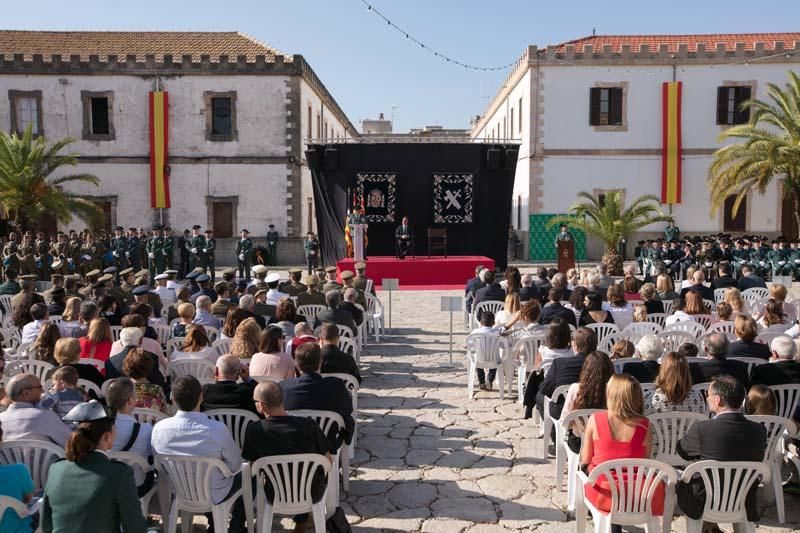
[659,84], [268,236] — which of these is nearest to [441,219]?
[268,236]

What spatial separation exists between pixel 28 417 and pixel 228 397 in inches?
43.0

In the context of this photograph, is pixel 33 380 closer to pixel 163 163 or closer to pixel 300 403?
pixel 300 403

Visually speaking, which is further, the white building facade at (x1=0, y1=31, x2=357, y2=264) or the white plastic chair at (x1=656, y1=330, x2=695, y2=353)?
the white building facade at (x1=0, y1=31, x2=357, y2=264)

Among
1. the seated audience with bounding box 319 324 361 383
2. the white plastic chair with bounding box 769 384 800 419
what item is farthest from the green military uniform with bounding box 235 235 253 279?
the white plastic chair with bounding box 769 384 800 419

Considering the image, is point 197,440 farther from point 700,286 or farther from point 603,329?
point 700,286

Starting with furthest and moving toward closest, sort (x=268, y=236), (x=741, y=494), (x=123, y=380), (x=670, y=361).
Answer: (x=268, y=236), (x=670, y=361), (x=123, y=380), (x=741, y=494)

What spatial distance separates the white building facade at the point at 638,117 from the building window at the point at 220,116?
9942 millimetres

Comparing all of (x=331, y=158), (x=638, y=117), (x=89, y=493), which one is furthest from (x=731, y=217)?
(x=89, y=493)

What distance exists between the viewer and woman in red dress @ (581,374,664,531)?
3705mm

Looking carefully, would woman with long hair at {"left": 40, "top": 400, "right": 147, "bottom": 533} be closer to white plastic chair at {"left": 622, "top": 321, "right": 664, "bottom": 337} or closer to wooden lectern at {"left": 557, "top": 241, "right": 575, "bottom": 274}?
white plastic chair at {"left": 622, "top": 321, "right": 664, "bottom": 337}

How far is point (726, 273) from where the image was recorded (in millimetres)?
10305

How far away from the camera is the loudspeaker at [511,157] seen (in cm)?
1991

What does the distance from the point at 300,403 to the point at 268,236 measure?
744 inches

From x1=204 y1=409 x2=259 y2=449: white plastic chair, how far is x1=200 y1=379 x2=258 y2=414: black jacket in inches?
2.6
